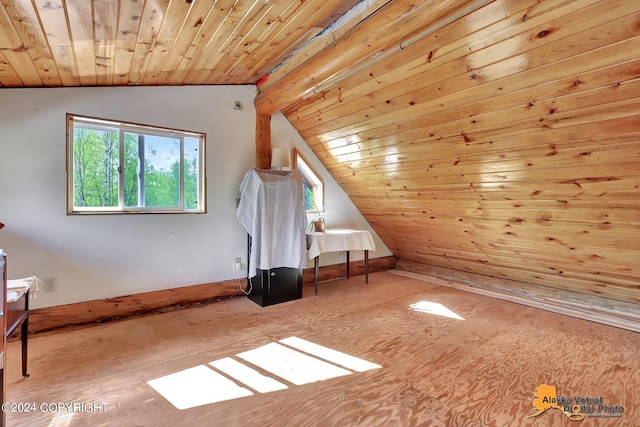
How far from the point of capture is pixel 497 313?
3074 millimetres

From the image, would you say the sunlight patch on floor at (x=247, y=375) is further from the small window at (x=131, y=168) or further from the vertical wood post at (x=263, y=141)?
the vertical wood post at (x=263, y=141)

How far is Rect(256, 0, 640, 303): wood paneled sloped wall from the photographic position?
1715 millimetres

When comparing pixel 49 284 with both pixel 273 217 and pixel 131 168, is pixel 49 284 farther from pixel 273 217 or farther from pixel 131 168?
pixel 273 217

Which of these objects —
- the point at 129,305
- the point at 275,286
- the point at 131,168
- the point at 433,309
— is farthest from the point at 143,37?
the point at 433,309

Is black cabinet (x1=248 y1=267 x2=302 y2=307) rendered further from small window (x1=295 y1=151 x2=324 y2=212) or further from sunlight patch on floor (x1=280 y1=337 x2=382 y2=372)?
small window (x1=295 y1=151 x2=324 y2=212)

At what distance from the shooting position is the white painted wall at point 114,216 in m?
2.41

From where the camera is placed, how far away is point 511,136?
2.32 meters

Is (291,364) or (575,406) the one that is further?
(291,364)

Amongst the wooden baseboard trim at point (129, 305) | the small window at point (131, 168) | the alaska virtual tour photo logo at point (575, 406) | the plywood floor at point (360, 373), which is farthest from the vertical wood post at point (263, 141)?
the alaska virtual tour photo logo at point (575, 406)

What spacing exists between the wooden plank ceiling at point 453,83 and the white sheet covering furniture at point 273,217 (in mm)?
855

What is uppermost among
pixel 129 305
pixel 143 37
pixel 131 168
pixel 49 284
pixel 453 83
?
pixel 143 37

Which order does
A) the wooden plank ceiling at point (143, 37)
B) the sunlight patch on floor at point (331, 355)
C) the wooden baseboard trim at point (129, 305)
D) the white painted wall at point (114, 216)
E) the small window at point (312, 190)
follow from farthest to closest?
1. the small window at point (312, 190)
2. the wooden baseboard trim at point (129, 305)
3. the white painted wall at point (114, 216)
4. the sunlight patch on floor at point (331, 355)
5. the wooden plank ceiling at point (143, 37)

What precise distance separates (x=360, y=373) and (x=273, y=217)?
1792 millimetres

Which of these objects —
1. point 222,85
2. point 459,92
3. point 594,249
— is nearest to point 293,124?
point 222,85
